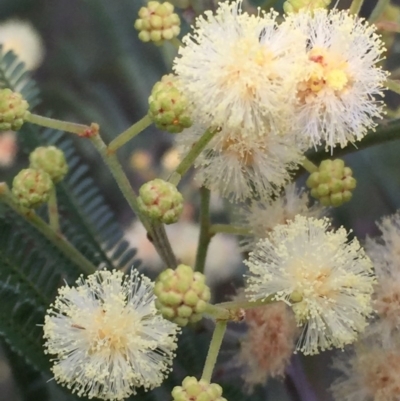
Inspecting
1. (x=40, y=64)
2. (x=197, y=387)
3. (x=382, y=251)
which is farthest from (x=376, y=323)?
(x=40, y=64)

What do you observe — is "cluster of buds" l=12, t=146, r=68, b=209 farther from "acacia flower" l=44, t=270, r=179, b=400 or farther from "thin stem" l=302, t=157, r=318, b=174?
"thin stem" l=302, t=157, r=318, b=174

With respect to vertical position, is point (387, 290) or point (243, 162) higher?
point (243, 162)

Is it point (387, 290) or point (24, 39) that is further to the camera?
point (24, 39)

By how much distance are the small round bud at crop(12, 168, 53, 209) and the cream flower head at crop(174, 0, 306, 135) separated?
17cm

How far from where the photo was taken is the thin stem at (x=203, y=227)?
0.65 meters

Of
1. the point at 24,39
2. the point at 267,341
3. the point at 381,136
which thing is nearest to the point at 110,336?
the point at 267,341

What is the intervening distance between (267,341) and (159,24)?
0.33 meters

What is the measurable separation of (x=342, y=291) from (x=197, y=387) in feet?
0.50

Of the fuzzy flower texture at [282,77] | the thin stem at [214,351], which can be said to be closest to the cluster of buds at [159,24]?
the fuzzy flower texture at [282,77]

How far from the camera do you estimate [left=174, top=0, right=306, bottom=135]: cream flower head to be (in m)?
0.49

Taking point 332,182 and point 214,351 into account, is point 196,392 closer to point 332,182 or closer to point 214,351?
point 214,351

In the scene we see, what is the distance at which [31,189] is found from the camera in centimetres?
58

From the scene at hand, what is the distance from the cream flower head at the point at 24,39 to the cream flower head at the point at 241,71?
0.73m

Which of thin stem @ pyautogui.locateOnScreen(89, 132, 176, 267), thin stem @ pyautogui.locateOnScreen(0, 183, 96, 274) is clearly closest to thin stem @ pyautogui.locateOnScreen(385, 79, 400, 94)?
thin stem @ pyautogui.locateOnScreen(89, 132, 176, 267)
